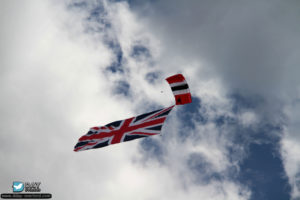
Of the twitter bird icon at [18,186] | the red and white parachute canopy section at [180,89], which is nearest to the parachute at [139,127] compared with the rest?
the red and white parachute canopy section at [180,89]

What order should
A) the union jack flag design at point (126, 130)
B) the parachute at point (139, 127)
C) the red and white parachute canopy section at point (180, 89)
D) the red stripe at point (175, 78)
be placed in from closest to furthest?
the union jack flag design at point (126, 130) → the parachute at point (139, 127) → the red stripe at point (175, 78) → the red and white parachute canopy section at point (180, 89)

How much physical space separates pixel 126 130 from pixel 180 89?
909 centimetres

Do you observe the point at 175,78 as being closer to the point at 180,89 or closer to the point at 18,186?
the point at 180,89

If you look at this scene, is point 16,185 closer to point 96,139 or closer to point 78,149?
point 78,149

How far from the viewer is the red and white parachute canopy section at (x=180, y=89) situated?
2736 cm

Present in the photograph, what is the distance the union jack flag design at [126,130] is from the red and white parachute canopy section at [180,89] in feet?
6.42

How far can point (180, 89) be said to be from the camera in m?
27.7

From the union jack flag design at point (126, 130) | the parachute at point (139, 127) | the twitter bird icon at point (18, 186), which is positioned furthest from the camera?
the twitter bird icon at point (18, 186)

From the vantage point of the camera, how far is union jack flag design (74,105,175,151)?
2578 cm

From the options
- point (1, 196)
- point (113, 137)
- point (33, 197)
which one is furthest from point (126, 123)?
point (1, 196)

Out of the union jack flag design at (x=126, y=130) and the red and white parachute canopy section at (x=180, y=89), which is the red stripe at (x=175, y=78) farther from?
the union jack flag design at (x=126, y=130)

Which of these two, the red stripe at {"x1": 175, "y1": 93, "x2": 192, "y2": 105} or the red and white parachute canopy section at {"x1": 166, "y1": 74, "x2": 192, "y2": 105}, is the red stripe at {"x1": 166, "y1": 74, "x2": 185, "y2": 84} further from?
the red stripe at {"x1": 175, "y1": 93, "x2": 192, "y2": 105}

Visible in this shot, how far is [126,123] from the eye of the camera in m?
29.2

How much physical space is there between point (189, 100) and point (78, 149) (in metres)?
Answer: 16.8
